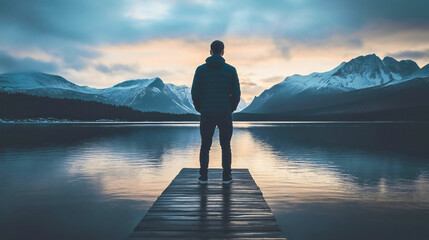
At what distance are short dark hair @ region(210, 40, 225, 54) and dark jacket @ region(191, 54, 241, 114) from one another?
343 mm

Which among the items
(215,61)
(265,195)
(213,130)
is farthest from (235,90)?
(265,195)

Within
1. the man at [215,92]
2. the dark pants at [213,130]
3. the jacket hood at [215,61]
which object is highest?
the jacket hood at [215,61]

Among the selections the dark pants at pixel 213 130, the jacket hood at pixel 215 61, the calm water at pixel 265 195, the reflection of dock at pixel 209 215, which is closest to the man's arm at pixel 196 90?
the jacket hood at pixel 215 61

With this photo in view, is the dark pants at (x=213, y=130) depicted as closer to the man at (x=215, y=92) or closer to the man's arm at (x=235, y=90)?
the man at (x=215, y=92)

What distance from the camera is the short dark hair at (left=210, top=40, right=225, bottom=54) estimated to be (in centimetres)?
1101

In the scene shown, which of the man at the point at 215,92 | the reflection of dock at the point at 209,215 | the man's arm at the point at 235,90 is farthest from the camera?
the man's arm at the point at 235,90

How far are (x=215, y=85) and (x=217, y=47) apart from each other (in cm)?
139

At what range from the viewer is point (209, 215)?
8.25 meters

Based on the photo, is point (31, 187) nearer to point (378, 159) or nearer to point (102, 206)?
point (102, 206)

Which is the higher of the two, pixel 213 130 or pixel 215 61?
pixel 215 61

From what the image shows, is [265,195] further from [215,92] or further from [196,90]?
[196,90]

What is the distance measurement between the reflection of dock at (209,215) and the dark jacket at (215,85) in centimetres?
272

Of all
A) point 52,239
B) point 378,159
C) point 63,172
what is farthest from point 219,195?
point 378,159

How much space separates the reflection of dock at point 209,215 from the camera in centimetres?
715
